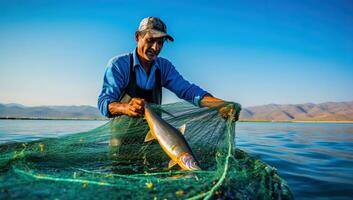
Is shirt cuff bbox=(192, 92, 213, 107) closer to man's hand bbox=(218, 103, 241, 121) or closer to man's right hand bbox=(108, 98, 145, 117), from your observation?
man's hand bbox=(218, 103, 241, 121)

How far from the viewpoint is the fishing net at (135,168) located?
2.68 m

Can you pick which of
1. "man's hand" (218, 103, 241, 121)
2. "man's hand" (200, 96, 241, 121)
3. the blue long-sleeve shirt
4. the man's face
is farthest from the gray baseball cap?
"man's hand" (218, 103, 241, 121)

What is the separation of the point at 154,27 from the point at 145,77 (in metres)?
0.98

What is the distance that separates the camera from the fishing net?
2.68 m

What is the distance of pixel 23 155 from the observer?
167 inches

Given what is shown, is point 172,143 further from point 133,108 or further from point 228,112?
point 228,112

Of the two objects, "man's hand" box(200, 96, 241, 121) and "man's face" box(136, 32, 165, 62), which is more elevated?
"man's face" box(136, 32, 165, 62)

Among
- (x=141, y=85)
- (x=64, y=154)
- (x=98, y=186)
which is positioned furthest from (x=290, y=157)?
(x=98, y=186)

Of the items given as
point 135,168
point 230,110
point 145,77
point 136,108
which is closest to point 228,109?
point 230,110

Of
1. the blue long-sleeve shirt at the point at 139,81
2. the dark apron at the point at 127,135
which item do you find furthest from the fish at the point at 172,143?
the blue long-sleeve shirt at the point at 139,81

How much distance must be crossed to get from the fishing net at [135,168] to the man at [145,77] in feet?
1.48

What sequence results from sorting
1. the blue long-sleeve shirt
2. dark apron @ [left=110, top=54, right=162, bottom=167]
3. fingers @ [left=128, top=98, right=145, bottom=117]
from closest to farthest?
fingers @ [left=128, top=98, right=145, bottom=117], dark apron @ [left=110, top=54, right=162, bottom=167], the blue long-sleeve shirt

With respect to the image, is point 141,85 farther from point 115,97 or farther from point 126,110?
point 126,110

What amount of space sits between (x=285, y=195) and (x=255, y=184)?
0.48m
